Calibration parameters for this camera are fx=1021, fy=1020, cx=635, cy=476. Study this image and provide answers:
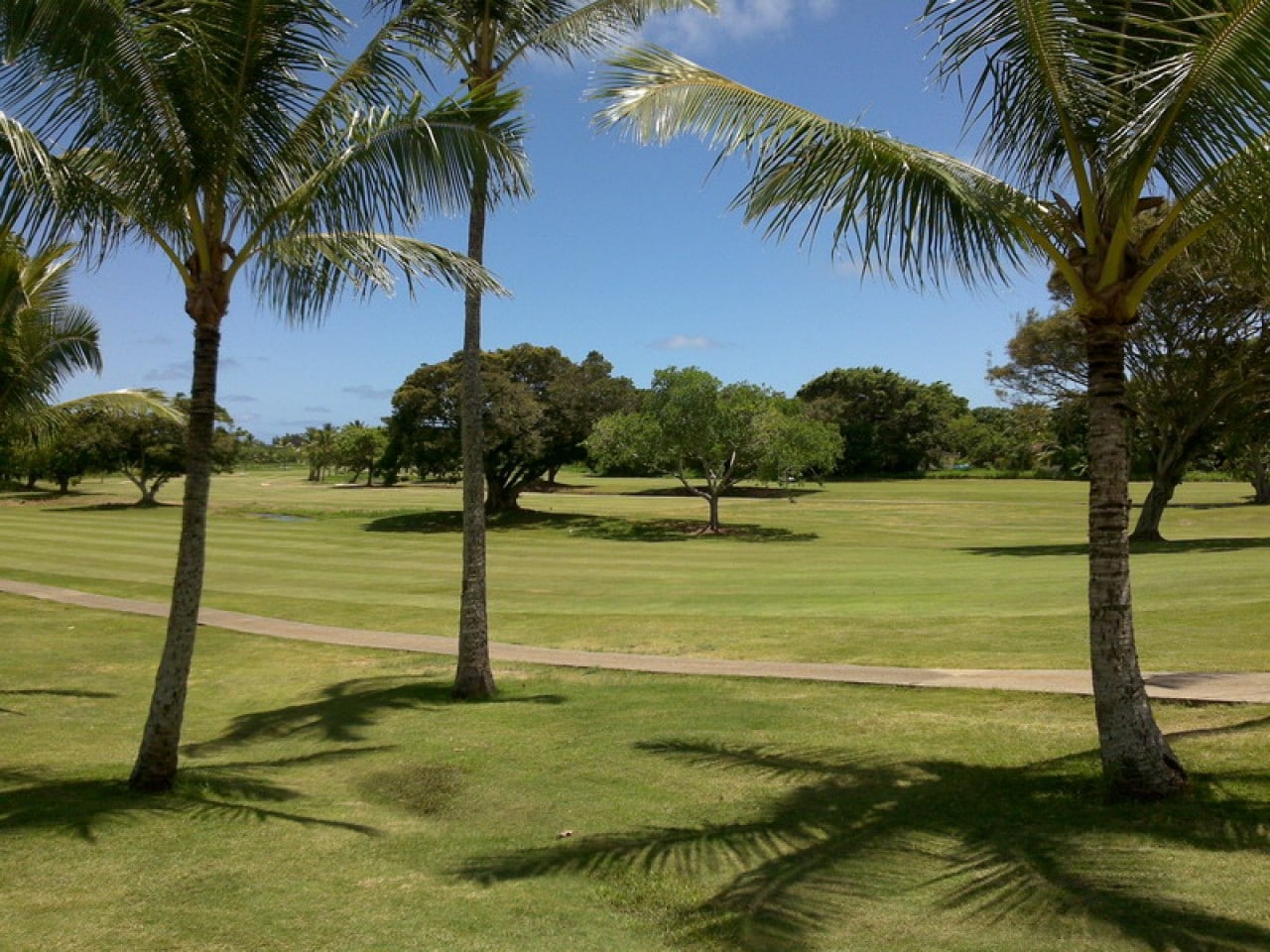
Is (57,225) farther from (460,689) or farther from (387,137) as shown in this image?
(460,689)

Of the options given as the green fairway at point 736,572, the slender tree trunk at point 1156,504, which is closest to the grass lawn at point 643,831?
the green fairway at point 736,572

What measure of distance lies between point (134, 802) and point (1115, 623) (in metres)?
7.55

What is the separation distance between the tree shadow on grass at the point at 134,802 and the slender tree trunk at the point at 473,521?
11.8 ft

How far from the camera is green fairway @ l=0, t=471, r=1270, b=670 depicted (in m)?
15.2

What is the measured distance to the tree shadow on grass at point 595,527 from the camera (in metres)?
45.7

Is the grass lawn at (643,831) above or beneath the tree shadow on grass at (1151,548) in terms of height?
beneath

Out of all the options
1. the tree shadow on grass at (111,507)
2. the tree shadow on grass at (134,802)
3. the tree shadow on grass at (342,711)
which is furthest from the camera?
the tree shadow on grass at (111,507)

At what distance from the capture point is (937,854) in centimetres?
645

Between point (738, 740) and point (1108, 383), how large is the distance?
4.70m

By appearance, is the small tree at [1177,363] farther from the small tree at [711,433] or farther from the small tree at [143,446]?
the small tree at [143,446]

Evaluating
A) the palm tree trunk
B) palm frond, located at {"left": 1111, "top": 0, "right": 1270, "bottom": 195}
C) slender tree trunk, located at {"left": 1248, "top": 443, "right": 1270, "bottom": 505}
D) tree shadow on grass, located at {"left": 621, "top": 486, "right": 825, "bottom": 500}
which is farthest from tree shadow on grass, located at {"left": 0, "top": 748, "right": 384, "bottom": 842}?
slender tree trunk, located at {"left": 1248, "top": 443, "right": 1270, "bottom": 505}

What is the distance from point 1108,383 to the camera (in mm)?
7102

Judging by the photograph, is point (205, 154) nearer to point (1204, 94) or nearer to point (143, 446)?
point (1204, 94)

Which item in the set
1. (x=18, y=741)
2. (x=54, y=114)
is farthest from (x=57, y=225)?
(x=18, y=741)
